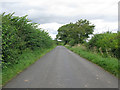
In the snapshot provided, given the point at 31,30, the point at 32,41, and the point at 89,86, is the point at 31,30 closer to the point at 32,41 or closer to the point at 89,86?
the point at 32,41

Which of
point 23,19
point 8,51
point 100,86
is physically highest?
point 23,19

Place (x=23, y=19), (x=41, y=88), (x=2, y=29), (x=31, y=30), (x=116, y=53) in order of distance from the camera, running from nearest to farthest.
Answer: (x=41, y=88) < (x=2, y=29) < (x=23, y=19) < (x=116, y=53) < (x=31, y=30)

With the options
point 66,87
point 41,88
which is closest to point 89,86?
point 66,87

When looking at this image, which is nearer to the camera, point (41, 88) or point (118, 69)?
point (41, 88)

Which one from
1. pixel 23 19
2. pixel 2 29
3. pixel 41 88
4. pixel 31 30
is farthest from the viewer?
Answer: pixel 31 30

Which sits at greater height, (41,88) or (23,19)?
(23,19)

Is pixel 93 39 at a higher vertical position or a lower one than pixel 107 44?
higher

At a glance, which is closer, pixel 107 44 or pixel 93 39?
pixel 107 44

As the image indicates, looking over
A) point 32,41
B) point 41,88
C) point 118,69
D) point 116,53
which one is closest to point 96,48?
point 116,53

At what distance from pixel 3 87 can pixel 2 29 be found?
324cm

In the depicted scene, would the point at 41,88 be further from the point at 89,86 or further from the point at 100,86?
the point at 100,86

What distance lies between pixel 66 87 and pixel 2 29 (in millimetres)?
4590

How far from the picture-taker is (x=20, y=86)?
4.55 meters

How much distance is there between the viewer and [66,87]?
4.46 metres
